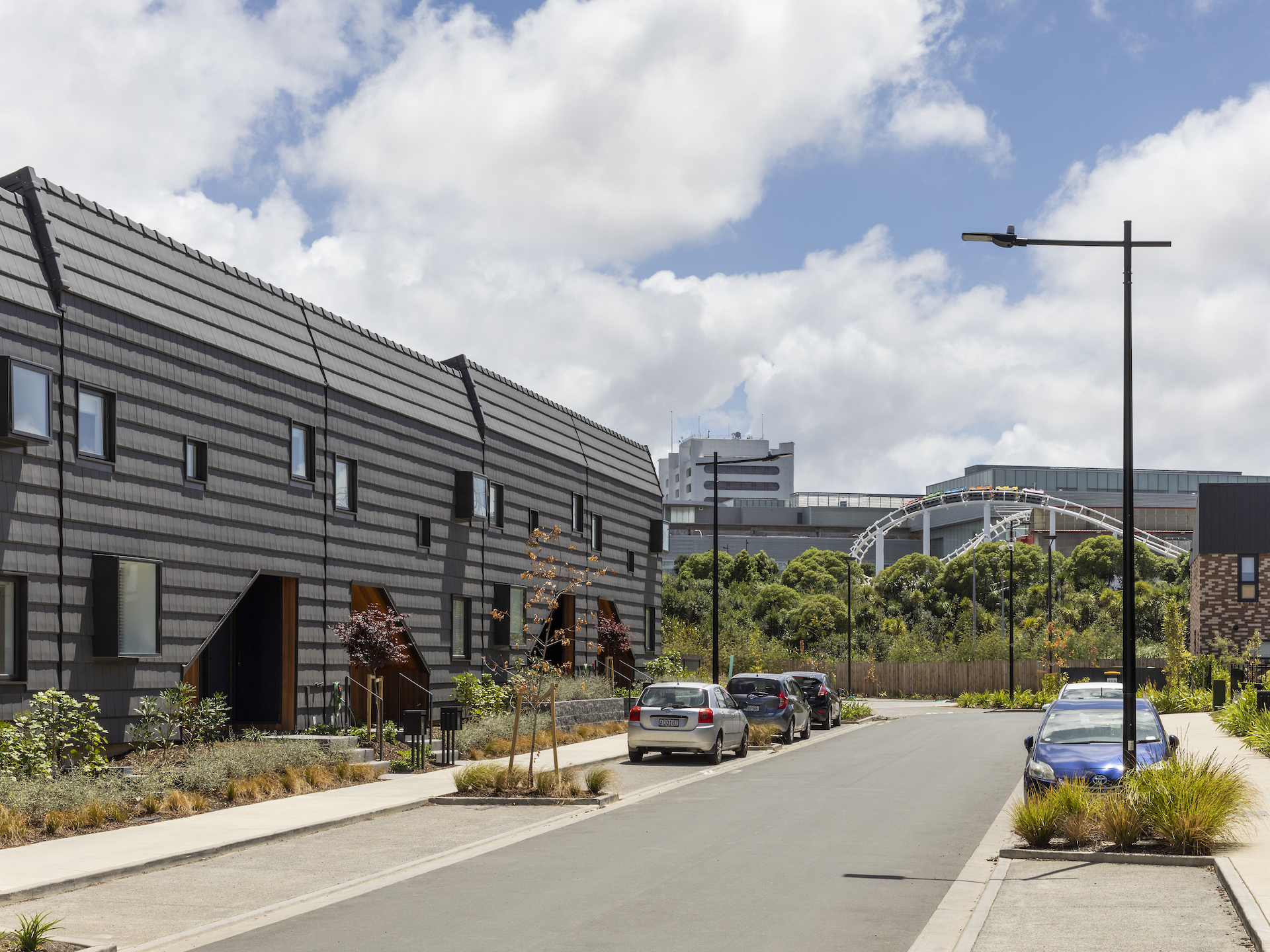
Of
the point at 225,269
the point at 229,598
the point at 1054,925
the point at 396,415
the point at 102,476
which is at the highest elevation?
the point at 225,269

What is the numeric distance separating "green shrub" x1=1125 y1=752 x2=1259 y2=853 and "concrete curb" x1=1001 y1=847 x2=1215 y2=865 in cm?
24

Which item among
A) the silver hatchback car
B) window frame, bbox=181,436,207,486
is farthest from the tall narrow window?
window frame, bbox=181,436,207,486

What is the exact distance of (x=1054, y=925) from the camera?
9.79m

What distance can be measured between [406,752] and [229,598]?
13.9 feet

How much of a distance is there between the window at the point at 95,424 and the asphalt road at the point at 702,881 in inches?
342

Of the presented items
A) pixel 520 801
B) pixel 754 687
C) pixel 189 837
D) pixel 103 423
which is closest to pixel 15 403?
pixel 103 423

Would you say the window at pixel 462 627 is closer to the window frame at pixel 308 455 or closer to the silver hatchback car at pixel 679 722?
the silver hatchback car at pixel 679 722

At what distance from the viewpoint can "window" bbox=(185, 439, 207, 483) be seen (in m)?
21.0

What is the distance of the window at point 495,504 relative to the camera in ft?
107

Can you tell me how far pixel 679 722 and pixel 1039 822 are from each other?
40.5 ft

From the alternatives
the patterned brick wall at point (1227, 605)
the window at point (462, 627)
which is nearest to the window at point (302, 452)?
the window at point (462, 627)

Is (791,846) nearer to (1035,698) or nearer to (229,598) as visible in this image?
(229,598)

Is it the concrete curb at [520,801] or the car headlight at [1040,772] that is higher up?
the car headlight at [1040,772]

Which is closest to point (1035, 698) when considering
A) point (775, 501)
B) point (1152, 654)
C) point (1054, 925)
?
point (1152, 654)
